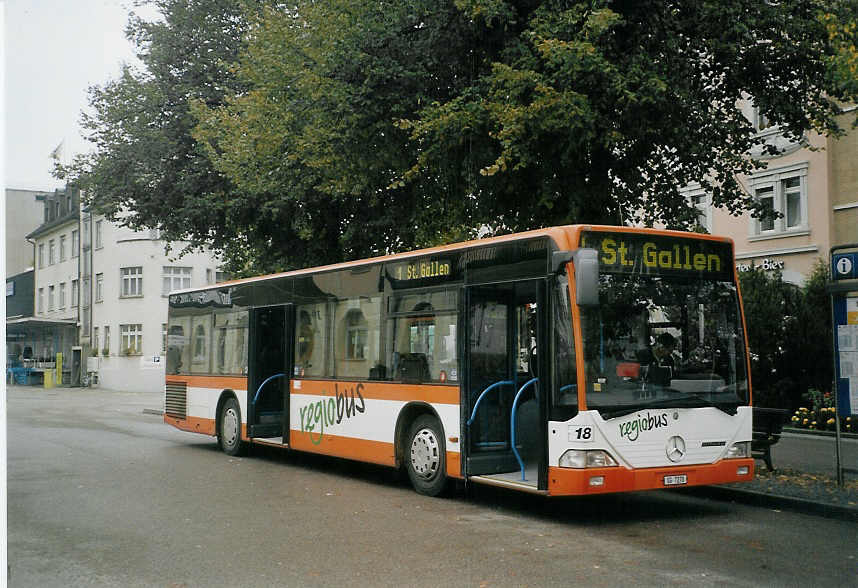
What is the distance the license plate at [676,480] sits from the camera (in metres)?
9.62

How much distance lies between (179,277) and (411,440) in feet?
148

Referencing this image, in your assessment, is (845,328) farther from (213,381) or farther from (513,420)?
(213,381)

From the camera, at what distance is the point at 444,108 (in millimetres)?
13680

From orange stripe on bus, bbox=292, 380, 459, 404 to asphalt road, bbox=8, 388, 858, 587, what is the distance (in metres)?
1.15

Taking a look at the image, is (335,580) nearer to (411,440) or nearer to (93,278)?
(411,440)

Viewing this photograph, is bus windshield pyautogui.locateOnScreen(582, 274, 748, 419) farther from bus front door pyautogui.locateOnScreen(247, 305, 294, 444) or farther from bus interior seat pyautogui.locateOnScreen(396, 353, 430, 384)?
bus front door pyautogui.locateOnScreen(247, 305, 294, 444)

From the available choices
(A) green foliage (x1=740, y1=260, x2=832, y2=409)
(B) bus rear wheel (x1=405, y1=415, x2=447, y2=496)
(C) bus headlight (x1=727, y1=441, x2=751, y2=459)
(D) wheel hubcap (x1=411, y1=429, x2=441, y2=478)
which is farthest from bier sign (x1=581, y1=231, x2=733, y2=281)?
(A) green foliage (x1=740, y1=260, x2=832, y2=409)

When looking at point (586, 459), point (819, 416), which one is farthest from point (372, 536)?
point (819, 416)

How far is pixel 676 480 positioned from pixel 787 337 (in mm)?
12534

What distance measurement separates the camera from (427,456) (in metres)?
11.6

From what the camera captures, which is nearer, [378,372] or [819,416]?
[378,372]

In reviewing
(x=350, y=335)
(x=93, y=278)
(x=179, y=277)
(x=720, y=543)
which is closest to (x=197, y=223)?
(x=350, y=335)

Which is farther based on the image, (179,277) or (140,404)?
(179,277)

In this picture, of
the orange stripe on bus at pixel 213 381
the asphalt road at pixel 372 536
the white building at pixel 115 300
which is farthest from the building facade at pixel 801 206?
the white building at pixel 115 300
